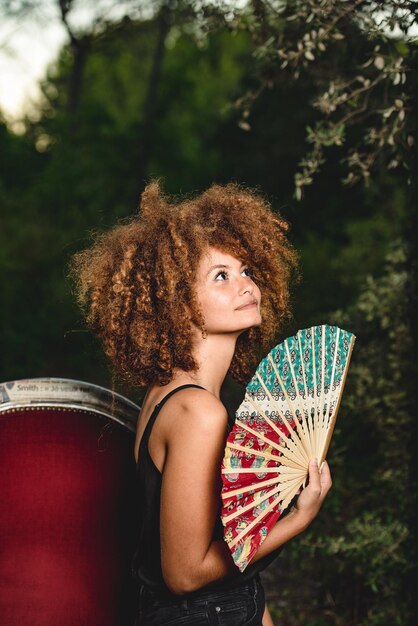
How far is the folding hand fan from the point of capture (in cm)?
162

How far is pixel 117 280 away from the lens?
1.95 m

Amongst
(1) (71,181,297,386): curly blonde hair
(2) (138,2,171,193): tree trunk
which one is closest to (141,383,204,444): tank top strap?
(1) (71,181,297,386): curly blonde hair

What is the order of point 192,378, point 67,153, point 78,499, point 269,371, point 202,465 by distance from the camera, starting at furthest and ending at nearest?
point 67,153 < point 78,499 < point 192,378 < point 269,371 < point 202,465

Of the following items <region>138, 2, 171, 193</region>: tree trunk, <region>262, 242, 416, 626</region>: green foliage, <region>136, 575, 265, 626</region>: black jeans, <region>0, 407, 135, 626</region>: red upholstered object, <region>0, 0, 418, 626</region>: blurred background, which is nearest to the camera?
<region>136, 575, 265, 626</region>: black jeans

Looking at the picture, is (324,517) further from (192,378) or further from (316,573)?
(192,378)

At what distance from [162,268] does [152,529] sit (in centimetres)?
64

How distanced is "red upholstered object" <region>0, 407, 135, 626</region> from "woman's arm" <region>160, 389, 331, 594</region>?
16.5 inches

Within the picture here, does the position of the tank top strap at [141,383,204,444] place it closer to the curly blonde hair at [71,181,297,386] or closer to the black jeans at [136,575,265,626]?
the curly blonde hair at [71,181,297,386]

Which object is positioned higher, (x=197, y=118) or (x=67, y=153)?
(x=197, y=118)

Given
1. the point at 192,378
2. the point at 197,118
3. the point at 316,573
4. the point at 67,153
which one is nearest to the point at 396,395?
the point at 316,573

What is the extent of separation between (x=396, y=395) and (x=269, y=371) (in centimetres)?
203

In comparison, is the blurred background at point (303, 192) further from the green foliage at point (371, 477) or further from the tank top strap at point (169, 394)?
the tank top strap at point (169, 394)

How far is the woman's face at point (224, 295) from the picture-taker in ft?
6.22

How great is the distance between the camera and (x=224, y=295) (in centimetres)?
191
